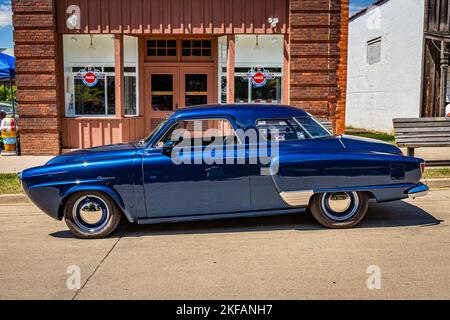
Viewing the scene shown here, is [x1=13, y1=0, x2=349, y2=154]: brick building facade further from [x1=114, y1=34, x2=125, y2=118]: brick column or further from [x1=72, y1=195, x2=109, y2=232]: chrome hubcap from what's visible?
[x1=72, y1=195, x2=109, y2=232]: chrome hubcap

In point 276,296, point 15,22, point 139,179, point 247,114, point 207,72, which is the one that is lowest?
point 276,296

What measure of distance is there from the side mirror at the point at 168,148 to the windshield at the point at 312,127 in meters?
1.55

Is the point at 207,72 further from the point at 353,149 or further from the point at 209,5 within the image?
the point at 353,149

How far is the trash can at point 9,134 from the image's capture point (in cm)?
1328

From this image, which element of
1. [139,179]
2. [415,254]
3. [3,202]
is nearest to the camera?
[415,254]

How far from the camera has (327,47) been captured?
42.1 ft

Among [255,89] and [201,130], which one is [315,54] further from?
[201,130]

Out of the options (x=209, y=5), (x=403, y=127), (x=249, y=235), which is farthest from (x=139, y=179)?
(x=209, y=5)

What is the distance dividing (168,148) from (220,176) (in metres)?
0.68

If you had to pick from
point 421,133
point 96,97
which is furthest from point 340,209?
point 96,97

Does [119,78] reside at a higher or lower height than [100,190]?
higher

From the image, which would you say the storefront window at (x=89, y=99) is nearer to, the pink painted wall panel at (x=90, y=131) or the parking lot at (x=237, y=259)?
the pink painted wall panel at (x=90, y=131)

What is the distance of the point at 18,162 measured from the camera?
39.0 ft
